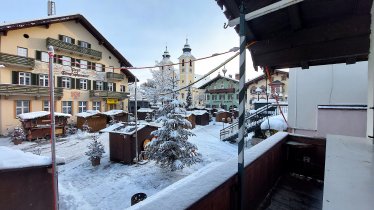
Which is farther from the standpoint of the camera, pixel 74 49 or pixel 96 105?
pixel 96 105

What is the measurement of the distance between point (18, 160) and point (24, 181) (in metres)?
0.60

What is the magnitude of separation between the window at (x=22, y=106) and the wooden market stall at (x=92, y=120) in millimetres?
5092

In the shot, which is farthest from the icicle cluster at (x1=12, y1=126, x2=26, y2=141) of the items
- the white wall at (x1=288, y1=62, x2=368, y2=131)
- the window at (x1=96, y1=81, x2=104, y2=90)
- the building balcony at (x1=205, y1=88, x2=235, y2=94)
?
the building balcony at (x1=205, y1=88, x2=235, y2=94)

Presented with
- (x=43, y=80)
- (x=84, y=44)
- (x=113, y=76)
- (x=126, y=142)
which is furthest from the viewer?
(x=113, y=76)

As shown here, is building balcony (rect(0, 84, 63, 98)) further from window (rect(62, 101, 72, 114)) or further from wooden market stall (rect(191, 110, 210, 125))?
wooden market stall (rect(191, 110, 210, 125))

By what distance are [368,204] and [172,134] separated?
10799 mm

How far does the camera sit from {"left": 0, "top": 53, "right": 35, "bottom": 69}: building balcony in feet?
62.8

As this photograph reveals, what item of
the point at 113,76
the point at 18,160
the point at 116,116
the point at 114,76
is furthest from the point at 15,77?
the point at 18,160

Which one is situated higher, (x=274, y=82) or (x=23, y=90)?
(x=274, y=82)

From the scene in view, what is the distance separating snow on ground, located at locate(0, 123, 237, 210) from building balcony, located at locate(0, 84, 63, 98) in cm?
620

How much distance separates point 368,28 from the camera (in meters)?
3.60

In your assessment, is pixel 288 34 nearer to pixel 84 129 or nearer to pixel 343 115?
pixel 343 115

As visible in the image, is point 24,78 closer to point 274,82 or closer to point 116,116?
point 116,116

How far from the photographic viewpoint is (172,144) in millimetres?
11922
